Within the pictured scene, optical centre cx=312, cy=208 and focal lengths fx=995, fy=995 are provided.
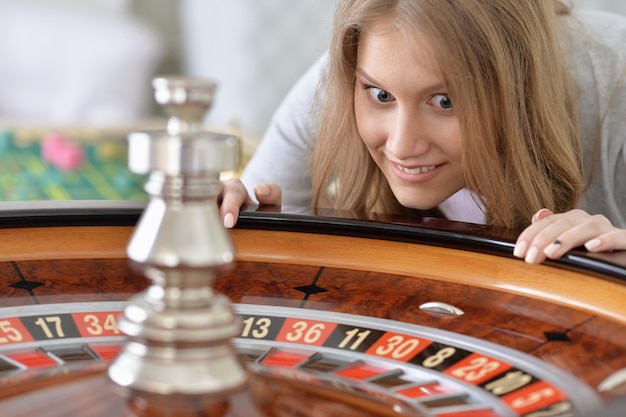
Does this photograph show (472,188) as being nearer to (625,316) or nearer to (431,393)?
(625,316)

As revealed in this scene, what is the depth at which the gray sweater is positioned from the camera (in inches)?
Result: 73.3

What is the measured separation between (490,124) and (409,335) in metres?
0.62

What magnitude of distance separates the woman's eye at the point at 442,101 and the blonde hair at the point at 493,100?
1.3 inches

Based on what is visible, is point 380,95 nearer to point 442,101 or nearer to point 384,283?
point 442,101

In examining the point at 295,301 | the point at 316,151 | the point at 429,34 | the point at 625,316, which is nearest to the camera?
the point at 625,316

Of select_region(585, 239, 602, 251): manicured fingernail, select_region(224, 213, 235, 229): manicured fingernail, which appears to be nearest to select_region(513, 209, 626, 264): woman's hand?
select_region(585, 239, 602, 251): manicured fingernail

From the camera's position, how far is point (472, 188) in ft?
5.34

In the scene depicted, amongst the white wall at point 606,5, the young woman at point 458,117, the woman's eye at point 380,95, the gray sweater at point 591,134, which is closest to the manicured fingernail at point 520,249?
the young woman at point 458,117

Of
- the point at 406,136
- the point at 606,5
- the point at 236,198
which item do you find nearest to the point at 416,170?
the point at 406,136

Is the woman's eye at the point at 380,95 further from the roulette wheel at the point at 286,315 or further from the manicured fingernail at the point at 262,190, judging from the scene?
the roulette wheel at the point at 286,315

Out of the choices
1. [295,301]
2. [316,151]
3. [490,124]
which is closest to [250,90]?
[316,151]

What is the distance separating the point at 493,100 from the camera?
5.14 feet

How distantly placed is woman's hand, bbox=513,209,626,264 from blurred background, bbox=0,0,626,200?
3807mm

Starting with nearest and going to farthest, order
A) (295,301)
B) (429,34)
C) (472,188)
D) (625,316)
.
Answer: (625,316)
(295,301)
(429,34)
(472,188)
